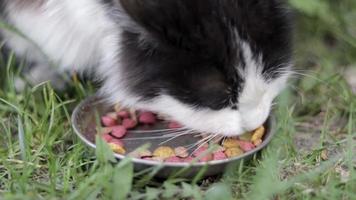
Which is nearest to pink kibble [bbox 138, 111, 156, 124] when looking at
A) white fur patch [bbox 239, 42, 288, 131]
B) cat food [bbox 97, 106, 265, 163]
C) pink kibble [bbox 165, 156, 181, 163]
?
cat food [bbox 97, 106, 265, 163]

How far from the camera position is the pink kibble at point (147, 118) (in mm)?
1722

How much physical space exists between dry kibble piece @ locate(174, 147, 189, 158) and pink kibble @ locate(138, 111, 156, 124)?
0.19 metres

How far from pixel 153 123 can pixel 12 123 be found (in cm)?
42

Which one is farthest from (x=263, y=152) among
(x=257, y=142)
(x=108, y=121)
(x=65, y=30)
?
(x=65, y=30)

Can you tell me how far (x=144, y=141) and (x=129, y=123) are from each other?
8 centimetres

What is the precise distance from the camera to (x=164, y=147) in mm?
1573

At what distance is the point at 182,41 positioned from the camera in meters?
1.27

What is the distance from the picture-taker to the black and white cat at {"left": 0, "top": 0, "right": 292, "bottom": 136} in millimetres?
1254

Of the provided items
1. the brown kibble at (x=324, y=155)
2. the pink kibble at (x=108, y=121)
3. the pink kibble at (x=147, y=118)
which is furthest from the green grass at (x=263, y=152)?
the pink kibble at (x=147, y=118)

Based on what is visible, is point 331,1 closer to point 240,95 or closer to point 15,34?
point 240,95

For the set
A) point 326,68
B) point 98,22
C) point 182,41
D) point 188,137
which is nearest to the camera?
point 182,41

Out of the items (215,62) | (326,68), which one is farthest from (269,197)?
(326,68)

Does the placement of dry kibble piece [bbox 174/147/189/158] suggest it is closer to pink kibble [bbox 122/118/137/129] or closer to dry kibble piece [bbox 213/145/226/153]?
dry kibble piece [bbox 213/145/226/153]

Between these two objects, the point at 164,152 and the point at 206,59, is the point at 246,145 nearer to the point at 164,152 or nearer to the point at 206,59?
the point at 164,152
